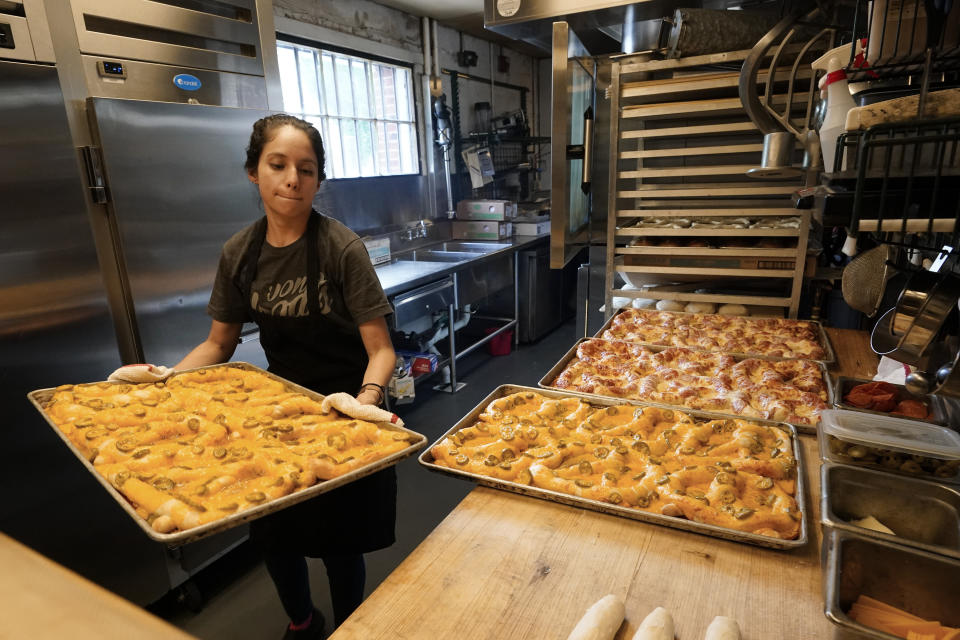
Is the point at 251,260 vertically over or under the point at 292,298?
over

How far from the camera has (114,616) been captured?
2.16 feet

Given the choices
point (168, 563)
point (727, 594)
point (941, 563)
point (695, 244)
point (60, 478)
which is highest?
point (695, 244)

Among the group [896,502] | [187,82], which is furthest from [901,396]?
[187,82]

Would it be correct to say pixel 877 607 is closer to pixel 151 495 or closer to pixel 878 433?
pixel 878 433

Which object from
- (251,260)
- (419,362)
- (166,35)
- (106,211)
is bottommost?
(419,362)

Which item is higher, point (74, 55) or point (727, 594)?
point (74, 55)

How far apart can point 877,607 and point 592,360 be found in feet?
4.02

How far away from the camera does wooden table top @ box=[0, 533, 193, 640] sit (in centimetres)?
63

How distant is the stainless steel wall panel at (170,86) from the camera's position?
2.15 m

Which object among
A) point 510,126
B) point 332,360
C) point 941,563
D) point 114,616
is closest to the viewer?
point 114,616

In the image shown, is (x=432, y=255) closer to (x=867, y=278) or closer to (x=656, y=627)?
(x=867, y=278)

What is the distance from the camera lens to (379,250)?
4484 millimetres

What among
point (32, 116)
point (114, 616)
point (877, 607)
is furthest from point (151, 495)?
point (32, 116)

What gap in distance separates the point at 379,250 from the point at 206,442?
3254mm
